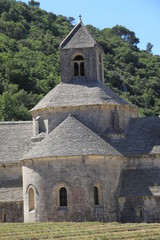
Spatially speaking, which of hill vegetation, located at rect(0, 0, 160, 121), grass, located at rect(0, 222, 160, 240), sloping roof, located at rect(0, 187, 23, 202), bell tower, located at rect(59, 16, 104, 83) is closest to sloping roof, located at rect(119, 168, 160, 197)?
grass, located at rect(0, 222, 160, 240)

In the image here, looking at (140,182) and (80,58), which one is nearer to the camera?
(140,182)

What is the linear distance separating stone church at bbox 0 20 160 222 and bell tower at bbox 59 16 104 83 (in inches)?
3.1

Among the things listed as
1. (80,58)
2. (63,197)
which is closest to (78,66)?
(80,58)

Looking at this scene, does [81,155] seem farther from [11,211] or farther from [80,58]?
[80,58]

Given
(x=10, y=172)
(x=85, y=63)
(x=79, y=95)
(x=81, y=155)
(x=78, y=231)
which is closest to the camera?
(x=78, y=231)

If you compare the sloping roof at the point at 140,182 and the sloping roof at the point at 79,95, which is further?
the sloping roof at the point at 79,95

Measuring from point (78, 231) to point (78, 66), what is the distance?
19.6 m

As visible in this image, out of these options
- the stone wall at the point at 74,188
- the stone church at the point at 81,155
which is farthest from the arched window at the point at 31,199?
the stone wall at the point at 74,188

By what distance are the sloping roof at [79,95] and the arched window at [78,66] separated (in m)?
1.04

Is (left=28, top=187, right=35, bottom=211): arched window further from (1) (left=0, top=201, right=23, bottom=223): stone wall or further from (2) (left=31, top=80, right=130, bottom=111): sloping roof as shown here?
(2) (left=31, top=80, right=130, bottom=111): sloping roof

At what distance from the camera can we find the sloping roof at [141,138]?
1999 inches

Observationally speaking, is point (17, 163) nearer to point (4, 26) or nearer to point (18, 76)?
point (18, 76)

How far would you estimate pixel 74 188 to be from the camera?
46844 mm

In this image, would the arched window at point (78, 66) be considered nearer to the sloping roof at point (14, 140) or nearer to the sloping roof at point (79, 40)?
the sloping roof at point (79, 40)
